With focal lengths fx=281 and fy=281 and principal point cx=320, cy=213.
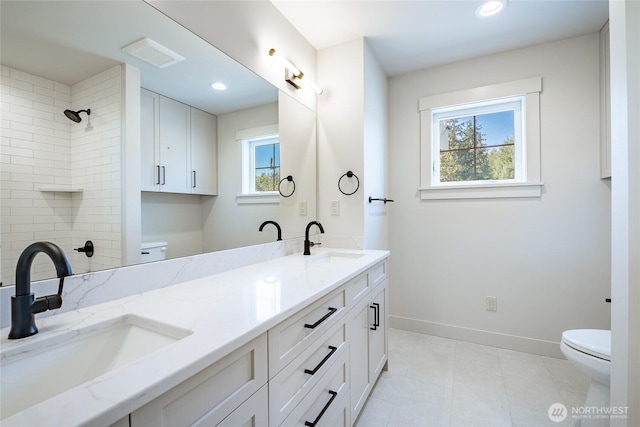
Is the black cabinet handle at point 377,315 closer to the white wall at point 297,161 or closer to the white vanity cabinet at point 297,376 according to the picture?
the white vanity cabinet at point 297,376

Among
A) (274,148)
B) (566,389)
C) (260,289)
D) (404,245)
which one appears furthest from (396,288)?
(260,289)

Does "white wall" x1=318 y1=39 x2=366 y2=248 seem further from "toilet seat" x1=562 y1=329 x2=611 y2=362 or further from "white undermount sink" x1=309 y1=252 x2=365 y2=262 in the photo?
"toilet seat" x1=562 y1=329 x2=611 y2=362

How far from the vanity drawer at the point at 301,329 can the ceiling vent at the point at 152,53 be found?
1.13 metres

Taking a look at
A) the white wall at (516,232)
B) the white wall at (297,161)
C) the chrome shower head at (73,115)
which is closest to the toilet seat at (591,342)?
the white wall at (516,232)

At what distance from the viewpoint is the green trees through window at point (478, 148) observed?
2354mm

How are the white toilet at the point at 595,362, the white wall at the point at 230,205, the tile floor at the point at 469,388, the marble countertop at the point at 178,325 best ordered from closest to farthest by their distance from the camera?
1. the marble countertop at the point at 178,325
2. the white toilet at the point at 595,362
3. the white wall at the point at 230,205
4. the tile floor at the point at 469,388

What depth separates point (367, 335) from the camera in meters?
1.57

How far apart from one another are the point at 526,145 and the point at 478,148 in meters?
0.34

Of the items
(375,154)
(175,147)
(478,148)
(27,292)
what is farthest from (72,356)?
(478,148)

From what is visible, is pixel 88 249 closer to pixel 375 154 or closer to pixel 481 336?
pixel 375 154

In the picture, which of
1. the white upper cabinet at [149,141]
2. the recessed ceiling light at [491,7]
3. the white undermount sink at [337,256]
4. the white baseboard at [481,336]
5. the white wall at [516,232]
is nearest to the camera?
the white upper cabinet at [149,141]

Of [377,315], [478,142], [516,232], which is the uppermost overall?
[478,142]

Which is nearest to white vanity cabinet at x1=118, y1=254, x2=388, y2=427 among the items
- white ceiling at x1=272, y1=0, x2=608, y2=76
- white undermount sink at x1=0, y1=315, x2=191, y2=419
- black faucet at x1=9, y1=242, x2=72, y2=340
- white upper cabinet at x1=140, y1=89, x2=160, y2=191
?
white undermount sink at x1=0, y1=315, x2=191, y2=419

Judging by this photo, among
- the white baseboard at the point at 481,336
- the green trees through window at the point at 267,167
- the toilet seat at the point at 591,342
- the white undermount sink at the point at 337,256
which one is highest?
the green trees through window at the point at 267,167
